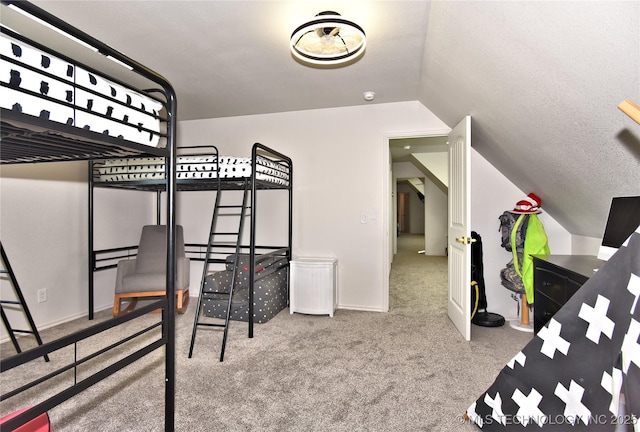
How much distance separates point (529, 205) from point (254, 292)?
2708 mm

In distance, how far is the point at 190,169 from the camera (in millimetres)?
3266

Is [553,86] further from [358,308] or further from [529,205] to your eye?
[358,308]

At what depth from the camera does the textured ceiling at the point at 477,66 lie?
1.42 metres

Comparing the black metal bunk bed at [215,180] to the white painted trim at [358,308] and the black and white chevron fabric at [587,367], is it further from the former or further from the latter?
the black and white chevron fabric at [587,367]

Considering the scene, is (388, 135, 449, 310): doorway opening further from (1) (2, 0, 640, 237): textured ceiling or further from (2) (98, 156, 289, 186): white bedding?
(2) (98, 156, 289, 186): white bedding

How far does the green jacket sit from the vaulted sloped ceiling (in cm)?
25

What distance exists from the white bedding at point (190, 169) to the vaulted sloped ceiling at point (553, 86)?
5.45ft

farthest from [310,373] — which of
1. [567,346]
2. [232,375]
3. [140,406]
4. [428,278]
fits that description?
[428,278]

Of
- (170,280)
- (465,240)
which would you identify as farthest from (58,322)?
(465,240)

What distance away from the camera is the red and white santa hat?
123 inches

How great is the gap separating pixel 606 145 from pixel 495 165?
1748 mm

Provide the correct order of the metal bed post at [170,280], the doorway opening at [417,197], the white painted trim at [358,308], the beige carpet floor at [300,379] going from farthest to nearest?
A: the doorway opening at [417,197]
the white painted trim at [358,308]
the beige carpet floor at [300,379]
the metal bed post at [170,280]

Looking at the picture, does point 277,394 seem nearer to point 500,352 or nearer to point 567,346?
point 567,346

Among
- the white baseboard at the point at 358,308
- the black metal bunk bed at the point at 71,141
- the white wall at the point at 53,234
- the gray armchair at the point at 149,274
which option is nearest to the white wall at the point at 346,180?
the white baseboard at the point at 358,308
